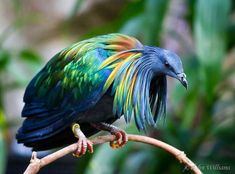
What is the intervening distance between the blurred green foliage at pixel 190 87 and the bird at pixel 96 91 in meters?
0.78

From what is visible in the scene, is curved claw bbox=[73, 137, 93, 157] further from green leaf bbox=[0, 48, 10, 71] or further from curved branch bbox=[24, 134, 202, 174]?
green leaf bbox=[0, 48, 10, 71]

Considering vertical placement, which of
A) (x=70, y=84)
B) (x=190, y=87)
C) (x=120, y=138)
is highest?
(x=70, y=84)

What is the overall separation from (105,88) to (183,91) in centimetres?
117

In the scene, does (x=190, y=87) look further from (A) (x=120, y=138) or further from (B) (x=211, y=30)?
(A) (x=120, y=138)

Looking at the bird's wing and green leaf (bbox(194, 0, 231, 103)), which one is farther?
green leaf (bbox(194, 0, 231, 103))

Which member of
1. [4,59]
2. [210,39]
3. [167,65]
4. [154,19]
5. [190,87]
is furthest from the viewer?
[4,59]

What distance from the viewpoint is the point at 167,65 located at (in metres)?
0.89

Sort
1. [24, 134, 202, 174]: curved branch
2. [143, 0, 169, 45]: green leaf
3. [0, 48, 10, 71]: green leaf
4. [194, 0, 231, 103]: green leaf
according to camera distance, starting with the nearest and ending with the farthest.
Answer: [24, 134, 202, 174]: curved branch
[194, 0, 231, 103]: green leaf
[143, 0, 169, 45]: green leaf
[0, 48, 10, 71]: green leaf

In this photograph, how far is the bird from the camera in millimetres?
896

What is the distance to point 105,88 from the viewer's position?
0.90 meters

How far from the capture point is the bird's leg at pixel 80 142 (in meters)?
0.91

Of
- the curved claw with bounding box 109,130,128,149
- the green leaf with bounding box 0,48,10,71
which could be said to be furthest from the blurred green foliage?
the curved claw with bounding box 109,130,128,149

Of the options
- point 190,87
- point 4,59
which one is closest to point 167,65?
point 190,87

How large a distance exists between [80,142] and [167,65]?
17 cm
